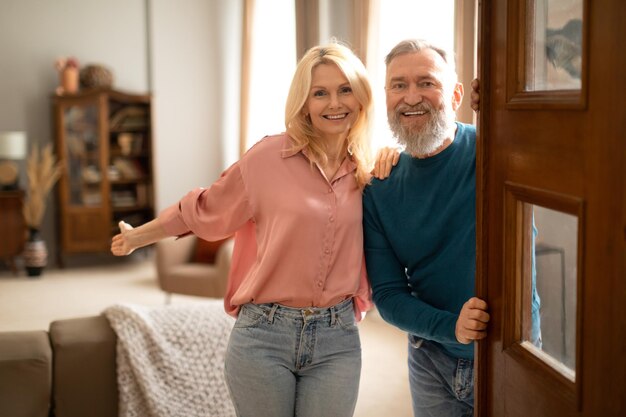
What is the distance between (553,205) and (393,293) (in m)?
0.73

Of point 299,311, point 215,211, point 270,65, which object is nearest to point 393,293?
point 299,311

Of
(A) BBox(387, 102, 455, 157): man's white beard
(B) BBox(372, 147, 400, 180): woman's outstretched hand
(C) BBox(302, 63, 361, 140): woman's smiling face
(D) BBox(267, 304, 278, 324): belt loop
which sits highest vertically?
(C) BBox(302, 63, 361, 140): woman's smiling face

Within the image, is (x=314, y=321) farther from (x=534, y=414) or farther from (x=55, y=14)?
(x=55, y=14)

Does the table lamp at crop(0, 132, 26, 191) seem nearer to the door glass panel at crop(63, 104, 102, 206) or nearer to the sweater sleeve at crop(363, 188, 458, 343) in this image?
the door glass panel at crop(63, 104, 102, 206)

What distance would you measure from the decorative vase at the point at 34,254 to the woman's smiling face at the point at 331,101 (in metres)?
5.62

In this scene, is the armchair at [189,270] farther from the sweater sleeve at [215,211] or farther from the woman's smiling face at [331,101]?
the woman's smiling face at [331,101]

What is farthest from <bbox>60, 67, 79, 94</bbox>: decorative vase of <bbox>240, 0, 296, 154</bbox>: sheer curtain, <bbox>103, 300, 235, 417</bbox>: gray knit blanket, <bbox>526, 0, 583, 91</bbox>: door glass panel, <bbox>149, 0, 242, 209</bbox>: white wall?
<bbox>526, 0, 583, 91</bbox>: door glass panel

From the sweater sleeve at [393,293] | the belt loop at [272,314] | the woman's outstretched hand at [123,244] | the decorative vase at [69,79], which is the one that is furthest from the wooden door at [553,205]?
the decorative vase at [69,79]

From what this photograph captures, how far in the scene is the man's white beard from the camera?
6.12 ft

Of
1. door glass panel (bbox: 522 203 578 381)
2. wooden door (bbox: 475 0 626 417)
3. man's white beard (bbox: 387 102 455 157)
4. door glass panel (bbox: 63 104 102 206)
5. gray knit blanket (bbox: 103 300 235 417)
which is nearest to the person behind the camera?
wooden door (bbox: 475 0 626 417)

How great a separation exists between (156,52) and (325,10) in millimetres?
2469

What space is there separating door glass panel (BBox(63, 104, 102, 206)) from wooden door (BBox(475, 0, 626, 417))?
6348 mm

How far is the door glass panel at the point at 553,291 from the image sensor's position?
118 cm

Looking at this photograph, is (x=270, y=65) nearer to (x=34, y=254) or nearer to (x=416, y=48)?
(x=34, y=254)
